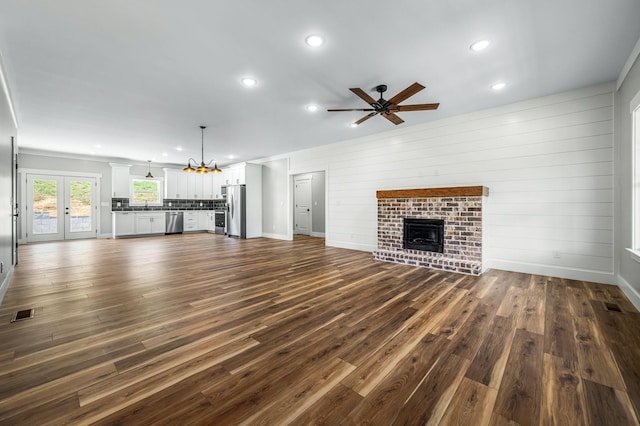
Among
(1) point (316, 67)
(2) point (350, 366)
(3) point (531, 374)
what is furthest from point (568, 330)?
(1) point (316, 67)

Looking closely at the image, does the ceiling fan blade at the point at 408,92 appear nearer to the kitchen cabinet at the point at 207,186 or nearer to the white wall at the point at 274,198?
the white wall at the point at 274,198

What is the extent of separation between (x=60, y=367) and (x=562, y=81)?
5.87m

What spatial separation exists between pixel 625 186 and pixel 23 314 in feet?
21.8

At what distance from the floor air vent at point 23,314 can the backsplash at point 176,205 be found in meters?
7.57

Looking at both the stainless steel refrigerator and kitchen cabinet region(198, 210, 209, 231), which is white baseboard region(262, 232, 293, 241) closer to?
the stainless steel refrigerator

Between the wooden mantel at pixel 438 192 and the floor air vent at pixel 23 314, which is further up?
the wooden mantel at pixel 438 192

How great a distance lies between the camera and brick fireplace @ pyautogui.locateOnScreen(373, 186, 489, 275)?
4371 millimetres

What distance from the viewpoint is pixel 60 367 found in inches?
70.3

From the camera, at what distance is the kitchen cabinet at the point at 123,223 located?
29.7 ft

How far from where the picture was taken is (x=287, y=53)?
9.53ft

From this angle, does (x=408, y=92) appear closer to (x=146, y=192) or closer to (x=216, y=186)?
(x=216, y=186)

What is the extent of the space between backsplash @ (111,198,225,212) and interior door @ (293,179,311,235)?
3.02m

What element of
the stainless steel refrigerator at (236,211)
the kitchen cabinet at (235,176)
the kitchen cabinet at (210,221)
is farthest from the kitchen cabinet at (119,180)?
the stainless steel refrigerator at (236,211)

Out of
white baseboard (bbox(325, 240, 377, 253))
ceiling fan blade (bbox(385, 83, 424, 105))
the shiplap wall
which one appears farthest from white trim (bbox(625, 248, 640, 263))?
white baseboard (bbox(325, 240, 377, 253))
